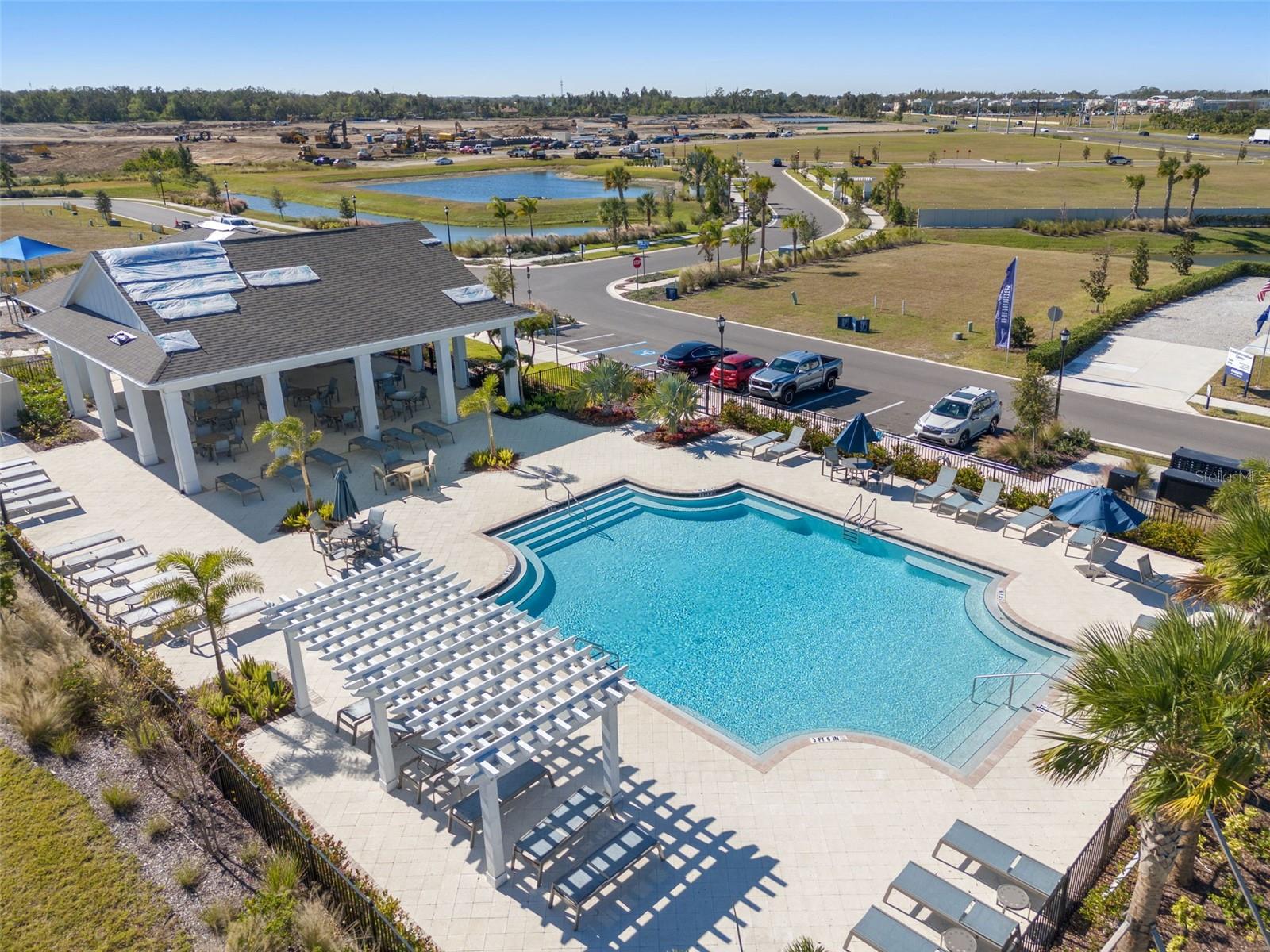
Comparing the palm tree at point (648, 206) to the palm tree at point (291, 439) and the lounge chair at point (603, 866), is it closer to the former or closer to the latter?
the palm tree at point (291, 439)

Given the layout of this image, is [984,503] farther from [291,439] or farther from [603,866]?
[291,439]

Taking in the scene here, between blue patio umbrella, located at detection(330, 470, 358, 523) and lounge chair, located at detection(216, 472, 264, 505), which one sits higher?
blue patio umbrella, located at detection(330, 470, 358, 523)

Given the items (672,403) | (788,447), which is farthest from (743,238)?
(788,447)

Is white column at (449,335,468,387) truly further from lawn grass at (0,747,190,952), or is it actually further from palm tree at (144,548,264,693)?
lawn grass at (0,747,190,952)

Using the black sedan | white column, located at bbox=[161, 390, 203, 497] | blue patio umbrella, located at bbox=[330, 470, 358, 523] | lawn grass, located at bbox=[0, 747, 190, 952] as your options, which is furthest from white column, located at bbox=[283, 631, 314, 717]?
the black sedan

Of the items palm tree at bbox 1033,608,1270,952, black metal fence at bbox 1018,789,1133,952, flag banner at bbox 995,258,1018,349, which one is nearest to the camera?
palm tree at bbox 1033,608,1270,952

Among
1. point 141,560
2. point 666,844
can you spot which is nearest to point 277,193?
point 141,560
